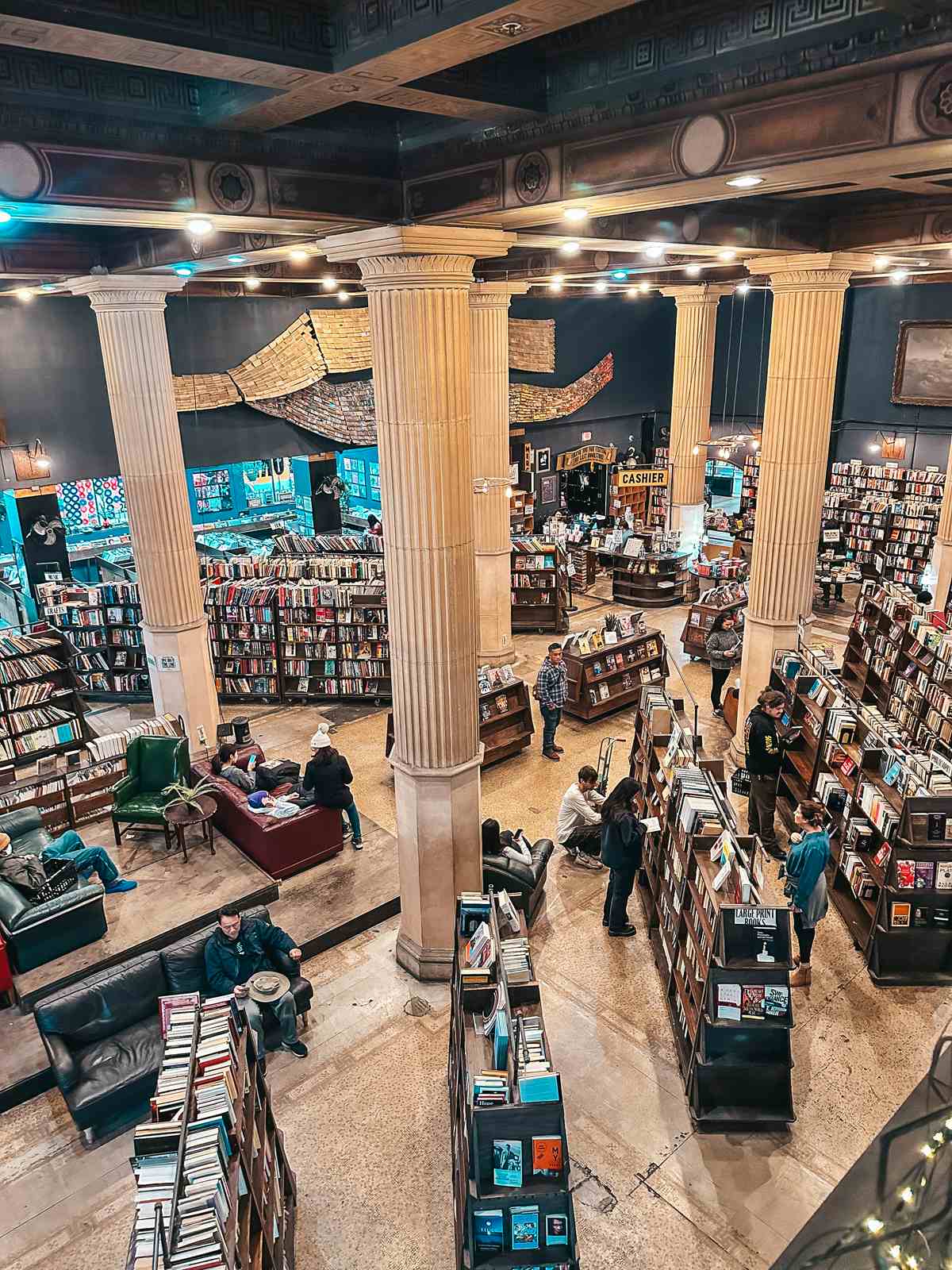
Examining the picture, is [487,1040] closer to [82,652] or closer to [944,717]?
[944,717]

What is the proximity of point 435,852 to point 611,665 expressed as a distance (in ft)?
18.8

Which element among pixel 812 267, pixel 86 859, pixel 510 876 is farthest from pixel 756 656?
pixel 86 859

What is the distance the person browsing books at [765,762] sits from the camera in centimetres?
815

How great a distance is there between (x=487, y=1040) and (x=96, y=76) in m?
5.19

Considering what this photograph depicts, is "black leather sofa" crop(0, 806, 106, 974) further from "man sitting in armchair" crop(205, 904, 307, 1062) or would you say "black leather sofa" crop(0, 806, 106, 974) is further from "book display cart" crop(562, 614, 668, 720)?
"book display cart" crop(562, 614, 668, 720)

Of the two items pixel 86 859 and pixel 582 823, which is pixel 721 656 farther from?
pixel 86 859

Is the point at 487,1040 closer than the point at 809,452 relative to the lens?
Yes

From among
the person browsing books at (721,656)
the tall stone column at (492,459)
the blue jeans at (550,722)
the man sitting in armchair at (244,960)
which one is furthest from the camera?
the tall stone column at (492,459)

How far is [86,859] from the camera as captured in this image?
7.39 m

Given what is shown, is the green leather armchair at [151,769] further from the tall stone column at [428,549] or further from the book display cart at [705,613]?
the book display cart at [705,613]

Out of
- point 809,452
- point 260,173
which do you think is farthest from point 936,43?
point 809,452

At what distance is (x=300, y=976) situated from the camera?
6.77 m

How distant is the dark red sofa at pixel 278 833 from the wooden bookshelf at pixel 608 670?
4.26 metres

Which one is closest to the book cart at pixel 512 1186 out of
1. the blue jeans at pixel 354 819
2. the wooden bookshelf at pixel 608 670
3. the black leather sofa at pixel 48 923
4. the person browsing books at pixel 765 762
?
the black leather sofa at pixel 48 923
